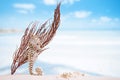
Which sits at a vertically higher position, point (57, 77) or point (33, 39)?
point (33, 39)

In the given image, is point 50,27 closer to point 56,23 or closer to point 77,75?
point 56,23

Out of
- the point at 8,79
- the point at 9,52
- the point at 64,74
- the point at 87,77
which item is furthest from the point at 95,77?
the point at 9,52

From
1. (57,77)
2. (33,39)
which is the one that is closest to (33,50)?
(33,39)

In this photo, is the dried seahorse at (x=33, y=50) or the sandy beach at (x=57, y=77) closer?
the sandy beach at (x=57, y=77)

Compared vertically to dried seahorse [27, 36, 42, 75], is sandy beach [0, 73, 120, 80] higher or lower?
lower

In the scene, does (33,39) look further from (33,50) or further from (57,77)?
(57,77)

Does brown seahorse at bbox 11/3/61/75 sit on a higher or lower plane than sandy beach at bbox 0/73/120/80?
higher

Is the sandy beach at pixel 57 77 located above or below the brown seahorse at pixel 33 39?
below

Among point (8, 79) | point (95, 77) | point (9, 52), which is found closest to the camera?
point (8, 79)

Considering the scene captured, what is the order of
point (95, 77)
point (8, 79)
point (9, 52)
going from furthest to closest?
point (9, 52)
point (95, 77)
point (8, 79)

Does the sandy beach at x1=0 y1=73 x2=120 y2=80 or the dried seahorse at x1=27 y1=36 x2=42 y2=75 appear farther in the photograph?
the dried seahorse at x1=27 y1=36 x2=42 y2=75

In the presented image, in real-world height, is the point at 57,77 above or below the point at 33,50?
below
